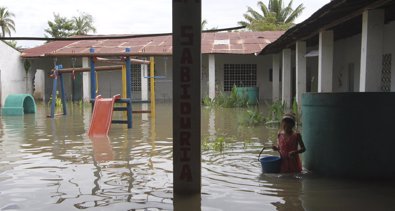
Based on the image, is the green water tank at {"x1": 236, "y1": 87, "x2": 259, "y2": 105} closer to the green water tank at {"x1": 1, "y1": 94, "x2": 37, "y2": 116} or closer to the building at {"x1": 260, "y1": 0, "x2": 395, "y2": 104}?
the building at {"x1": 260, "y1": 0, "x2": 395, "y2": 104}

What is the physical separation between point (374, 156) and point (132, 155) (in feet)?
12.5

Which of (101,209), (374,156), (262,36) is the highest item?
(262,36)

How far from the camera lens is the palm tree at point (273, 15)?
3606 centimetres

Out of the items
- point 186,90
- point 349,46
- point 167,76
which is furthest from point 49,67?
point 186,90

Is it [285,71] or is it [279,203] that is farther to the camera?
[285,71]

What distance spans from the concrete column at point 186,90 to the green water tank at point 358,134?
1.77m

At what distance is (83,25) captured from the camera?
4072 cm

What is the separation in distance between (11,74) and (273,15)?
22.6 m

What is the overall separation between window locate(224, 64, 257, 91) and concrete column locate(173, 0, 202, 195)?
20.3 metres

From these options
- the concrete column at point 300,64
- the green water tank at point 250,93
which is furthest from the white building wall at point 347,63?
the green water tank at point 250,93

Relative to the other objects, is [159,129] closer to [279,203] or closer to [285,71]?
[279,203]

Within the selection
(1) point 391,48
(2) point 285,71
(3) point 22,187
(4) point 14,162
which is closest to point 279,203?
(3) point 22,187

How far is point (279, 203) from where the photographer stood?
4234 mm

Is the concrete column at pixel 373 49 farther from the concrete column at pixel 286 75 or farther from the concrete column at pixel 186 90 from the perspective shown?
the concrete column at pixel 286 75
